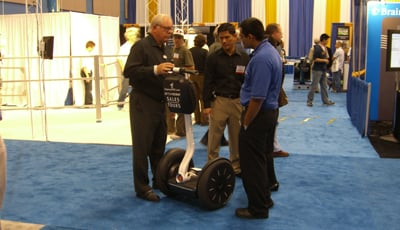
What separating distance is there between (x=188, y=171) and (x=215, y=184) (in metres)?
0.40

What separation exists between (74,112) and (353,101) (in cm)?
583

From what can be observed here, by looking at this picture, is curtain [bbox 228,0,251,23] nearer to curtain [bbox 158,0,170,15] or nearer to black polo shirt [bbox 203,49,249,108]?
curtain [bbox 158,0,170,15]

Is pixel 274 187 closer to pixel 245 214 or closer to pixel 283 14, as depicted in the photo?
pixel 245 214

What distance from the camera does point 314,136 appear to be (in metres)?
7.34

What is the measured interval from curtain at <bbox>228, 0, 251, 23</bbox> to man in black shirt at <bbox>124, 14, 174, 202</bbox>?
19006 mm

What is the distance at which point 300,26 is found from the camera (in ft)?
72.1

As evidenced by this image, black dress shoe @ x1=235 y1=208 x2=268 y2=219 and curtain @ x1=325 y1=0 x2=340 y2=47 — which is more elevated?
curtain @ x1=325 y1=0 x2=340 y2=47

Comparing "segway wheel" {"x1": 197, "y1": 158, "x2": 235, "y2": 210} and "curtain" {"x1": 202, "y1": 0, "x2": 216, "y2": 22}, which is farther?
"curtain" {"x1": 202, "y1": 0, "x2": 216, "y2": 22}

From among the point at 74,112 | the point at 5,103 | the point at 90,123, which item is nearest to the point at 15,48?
the point at 5,103

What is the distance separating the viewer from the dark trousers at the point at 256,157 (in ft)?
11.5

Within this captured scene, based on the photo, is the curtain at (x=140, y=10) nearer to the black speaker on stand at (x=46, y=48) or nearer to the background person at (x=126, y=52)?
the background person at (x=126, y=52)

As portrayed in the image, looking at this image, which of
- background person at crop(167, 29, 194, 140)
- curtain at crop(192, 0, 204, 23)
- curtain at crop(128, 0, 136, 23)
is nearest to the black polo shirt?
background person at crop(167, 29, 194, 140)

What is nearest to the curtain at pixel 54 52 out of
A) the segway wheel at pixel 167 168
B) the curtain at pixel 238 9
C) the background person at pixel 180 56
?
the background person at pixel 180 56

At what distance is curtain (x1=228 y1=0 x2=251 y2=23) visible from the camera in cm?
2248
